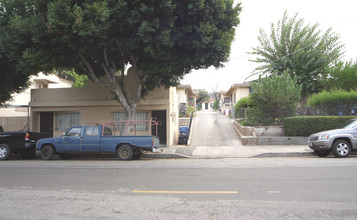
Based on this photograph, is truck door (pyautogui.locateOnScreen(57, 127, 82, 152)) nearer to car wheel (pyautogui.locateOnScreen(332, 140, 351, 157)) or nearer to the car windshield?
car wheel (pyautogui.locateOnScreen(332, 140, 351, 157))

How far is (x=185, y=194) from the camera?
559cm

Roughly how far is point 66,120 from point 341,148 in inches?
607

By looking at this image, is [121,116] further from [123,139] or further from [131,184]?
[131,184]

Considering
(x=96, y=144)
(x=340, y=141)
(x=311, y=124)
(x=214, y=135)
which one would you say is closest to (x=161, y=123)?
(x=214, y=135)

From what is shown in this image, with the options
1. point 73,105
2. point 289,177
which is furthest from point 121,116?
point 289,177

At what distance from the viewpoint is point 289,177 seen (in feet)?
23.2

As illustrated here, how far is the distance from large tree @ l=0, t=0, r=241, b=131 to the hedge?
19.7 feet

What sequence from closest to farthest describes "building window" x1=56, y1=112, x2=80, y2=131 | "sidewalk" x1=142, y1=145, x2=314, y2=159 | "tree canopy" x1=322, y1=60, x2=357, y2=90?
"sidewalk" x1=142, y1=145, x2=314, y2=159, "building window" x1=56, y1=112, x2=80, y2=131, "tree canopy" x1=322, y1=60, x2=357, y2=90

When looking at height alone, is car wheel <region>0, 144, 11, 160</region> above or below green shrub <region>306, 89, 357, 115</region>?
below

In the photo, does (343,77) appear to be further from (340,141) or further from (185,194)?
(185,194)

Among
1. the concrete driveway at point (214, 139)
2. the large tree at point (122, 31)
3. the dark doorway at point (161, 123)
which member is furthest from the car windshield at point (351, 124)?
the dark doorway at point (161, 123)

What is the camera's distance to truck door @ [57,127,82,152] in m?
11.9

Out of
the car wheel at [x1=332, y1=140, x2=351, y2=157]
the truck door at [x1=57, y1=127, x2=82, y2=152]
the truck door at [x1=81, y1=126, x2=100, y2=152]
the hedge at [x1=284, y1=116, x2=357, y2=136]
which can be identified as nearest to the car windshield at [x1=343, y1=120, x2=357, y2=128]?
the car wheel at [x1=332, y1=140, x2=351, y2=157]

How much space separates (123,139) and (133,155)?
1.07 m
